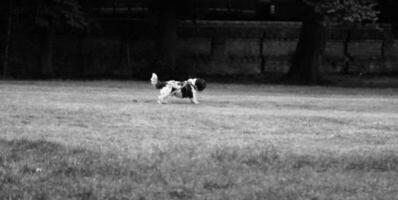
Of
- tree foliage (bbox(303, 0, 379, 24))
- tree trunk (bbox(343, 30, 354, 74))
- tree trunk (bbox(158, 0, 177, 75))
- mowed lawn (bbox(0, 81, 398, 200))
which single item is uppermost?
tree foliage (bbox(303, 0, 379, 24))

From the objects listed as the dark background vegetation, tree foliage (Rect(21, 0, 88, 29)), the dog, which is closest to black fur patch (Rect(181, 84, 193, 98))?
the dog

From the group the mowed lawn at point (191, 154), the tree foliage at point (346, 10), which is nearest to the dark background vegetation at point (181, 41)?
the tree foliage at point (346, 10)

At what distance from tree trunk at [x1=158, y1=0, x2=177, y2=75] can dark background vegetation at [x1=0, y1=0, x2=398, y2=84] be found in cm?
4

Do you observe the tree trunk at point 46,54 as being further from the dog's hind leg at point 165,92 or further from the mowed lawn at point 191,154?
the mowed lawn at point 191,154

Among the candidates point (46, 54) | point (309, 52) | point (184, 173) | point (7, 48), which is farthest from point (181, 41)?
point (184, 173)

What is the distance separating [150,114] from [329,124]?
3094 millimetres

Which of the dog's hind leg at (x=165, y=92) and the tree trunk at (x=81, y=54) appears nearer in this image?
the dog's hind leg at (x=165, y=92)

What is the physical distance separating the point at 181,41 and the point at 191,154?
28.0 m

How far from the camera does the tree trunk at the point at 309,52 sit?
32.0 meters

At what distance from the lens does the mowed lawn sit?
9.08 m

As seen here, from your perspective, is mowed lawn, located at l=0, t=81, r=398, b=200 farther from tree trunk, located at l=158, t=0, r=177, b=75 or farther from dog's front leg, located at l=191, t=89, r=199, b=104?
tree trunk, located at l=158, t=0, r=177, b=75

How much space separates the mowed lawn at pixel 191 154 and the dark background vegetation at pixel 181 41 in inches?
638

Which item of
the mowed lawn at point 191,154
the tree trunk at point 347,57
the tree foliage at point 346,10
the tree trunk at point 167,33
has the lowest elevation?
the tree trunk at point 347,57

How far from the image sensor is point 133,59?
37.6 meters
